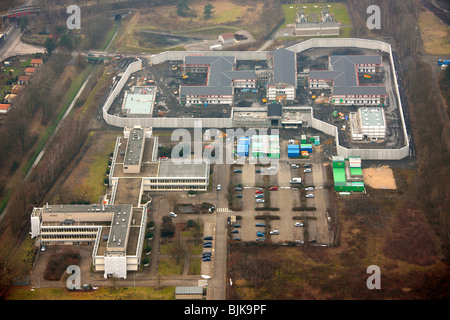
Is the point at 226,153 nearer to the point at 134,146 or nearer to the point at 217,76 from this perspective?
the point at 134,146

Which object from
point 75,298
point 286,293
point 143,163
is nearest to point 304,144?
point 143,163

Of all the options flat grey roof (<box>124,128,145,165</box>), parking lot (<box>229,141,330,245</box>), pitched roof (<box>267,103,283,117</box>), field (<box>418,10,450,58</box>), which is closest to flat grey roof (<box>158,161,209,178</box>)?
flat grey roof (<box>124,128,145,165</box>)

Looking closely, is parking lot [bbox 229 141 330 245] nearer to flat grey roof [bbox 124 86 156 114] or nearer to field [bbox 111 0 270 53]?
flat grey roof [bbox 124 86 156 114]

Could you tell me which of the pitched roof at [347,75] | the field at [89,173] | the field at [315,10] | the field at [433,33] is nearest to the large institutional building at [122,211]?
the field at [89,173]

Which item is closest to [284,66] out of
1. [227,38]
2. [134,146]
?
[227,38]

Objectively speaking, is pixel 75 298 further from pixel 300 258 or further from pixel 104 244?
pixel 300 258
